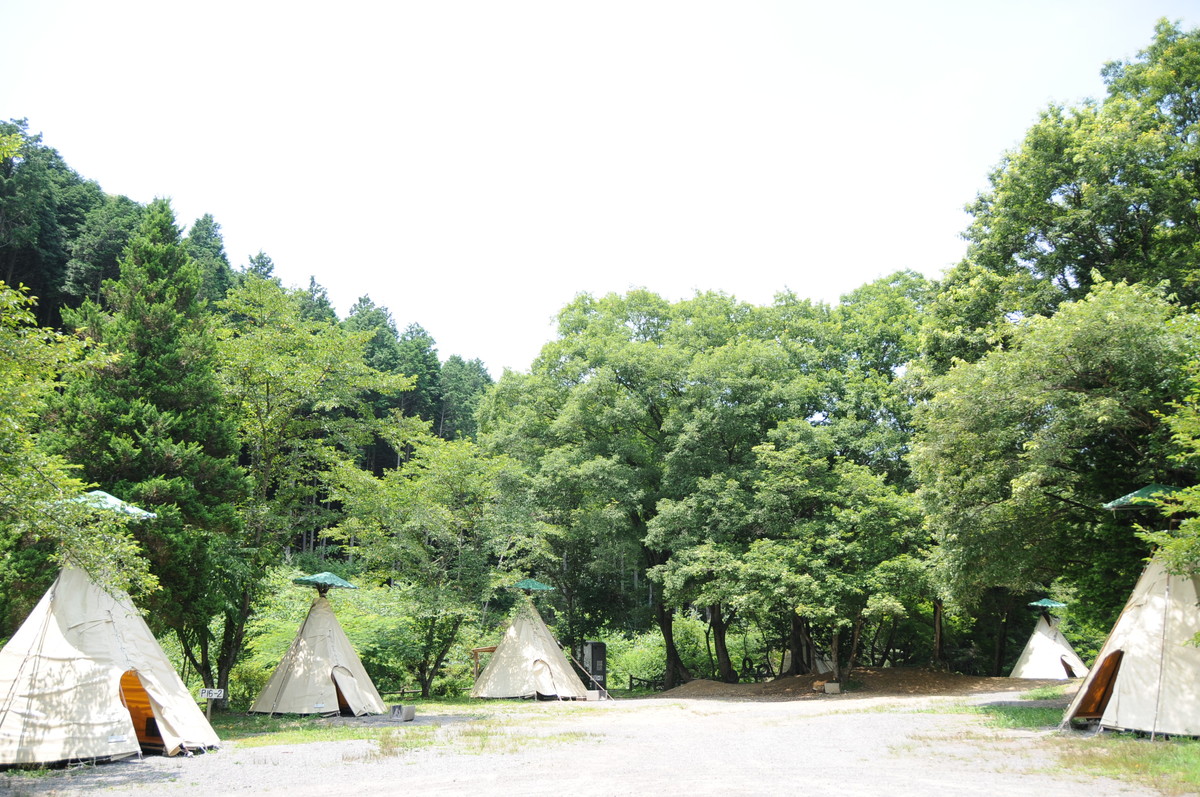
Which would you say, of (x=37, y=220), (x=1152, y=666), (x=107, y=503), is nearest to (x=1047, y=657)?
(x=1152, y=666)

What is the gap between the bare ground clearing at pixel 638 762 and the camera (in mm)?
7387

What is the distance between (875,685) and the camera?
22.4m

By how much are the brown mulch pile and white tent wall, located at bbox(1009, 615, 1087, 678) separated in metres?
0.78

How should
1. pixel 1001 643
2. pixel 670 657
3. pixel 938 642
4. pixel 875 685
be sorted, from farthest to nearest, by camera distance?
pixel 1001 643
pixel 670 657
pixel 938 642
pixel 875 685

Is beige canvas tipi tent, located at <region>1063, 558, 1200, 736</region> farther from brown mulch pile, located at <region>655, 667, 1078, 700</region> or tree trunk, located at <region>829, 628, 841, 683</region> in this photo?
tree trunk, located at <region>829, 628, 841, 683</region>

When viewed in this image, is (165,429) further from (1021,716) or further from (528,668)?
(1021,716)

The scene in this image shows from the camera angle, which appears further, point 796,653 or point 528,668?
point 796,653

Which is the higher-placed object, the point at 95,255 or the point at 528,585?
the point at 95,255

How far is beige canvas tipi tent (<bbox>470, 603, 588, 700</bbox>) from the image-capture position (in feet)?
66.4

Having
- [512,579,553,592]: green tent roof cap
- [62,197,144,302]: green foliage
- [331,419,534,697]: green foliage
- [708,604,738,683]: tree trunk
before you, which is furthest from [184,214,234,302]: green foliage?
[708,604,738,683]: tree trunk

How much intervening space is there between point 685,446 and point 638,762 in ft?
47.8

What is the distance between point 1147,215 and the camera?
15.0 metres

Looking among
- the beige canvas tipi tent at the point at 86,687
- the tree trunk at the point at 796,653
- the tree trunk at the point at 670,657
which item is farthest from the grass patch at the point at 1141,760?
the tree trunk at the point at 670,657

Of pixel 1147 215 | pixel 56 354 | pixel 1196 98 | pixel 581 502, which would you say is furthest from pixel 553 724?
pixel 1196 98
